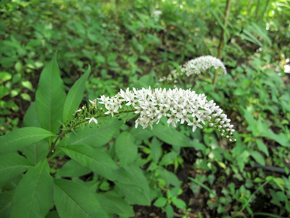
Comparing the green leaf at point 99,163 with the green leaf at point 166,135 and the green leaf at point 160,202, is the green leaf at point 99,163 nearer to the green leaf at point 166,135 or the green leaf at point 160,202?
the green leaf at point 166,135

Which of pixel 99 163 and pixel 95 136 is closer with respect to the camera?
pixel 99 163

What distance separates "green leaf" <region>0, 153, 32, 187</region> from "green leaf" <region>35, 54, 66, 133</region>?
32 cm

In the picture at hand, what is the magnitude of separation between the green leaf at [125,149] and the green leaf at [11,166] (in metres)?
0.85

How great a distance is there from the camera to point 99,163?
1675 millimetres

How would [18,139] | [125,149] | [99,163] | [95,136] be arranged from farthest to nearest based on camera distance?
[125,149] → [95,136] → [99,163] → [18,139]

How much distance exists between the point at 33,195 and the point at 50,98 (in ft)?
2.58

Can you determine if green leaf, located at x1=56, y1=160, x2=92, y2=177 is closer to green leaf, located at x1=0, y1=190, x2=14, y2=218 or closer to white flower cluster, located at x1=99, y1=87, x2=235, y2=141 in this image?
green leaf, located at x1=0, y1=190, x2=14, y2=218

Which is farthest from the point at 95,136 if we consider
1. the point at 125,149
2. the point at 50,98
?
the point at 50,98

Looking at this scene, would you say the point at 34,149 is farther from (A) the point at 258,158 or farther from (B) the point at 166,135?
(A) the point at 258,158

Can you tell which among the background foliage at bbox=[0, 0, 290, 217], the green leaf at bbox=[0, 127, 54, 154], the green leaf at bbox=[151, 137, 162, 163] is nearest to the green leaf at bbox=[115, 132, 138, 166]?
the background foliage at bbox=[0, 0, 290, 217]

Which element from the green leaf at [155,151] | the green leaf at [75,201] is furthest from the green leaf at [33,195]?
the green leaf at [155,151]

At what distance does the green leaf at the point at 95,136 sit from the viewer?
2.09 m

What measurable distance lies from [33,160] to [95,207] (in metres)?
0.80

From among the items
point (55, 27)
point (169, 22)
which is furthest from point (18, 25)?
point (169, 22)
